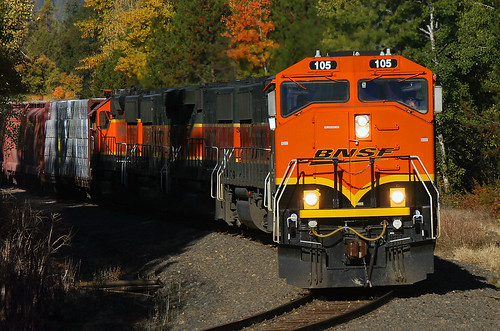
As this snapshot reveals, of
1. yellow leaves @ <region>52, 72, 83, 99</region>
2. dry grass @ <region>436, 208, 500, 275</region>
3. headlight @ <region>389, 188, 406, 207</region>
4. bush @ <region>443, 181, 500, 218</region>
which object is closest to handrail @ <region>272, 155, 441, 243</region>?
headlight @ <region>389, 188, 406, 207</region>

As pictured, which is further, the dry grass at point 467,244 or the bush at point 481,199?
the bush at point 481,199

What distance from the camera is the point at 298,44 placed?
118 feet

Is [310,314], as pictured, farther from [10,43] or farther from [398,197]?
[10,43]

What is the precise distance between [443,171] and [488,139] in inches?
110

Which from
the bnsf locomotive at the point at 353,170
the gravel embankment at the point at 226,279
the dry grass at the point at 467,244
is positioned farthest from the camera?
the dry grass at the point at 467,244

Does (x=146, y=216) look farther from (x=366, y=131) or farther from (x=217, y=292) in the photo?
(x=366, y=131)

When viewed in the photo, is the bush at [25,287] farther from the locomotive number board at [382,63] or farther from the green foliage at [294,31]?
the green foliage at [294,31]

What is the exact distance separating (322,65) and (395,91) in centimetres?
111

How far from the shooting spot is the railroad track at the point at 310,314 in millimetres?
9312

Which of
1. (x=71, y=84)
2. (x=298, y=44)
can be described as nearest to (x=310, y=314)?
(x=298, y=44)

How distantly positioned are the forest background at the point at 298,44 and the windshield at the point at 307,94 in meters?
1.75

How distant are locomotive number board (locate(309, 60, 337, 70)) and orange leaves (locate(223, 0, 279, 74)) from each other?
3062cm

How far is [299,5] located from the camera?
132 feet

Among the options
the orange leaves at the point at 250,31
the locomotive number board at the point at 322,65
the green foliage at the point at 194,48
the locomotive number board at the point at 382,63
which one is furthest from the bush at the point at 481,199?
the green foliage at the point at 194,48
